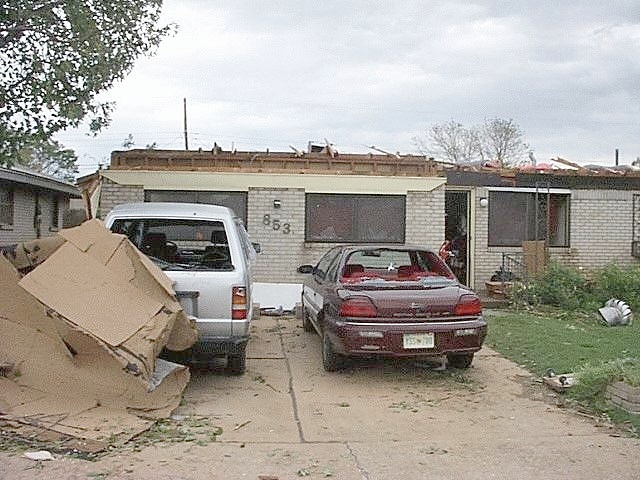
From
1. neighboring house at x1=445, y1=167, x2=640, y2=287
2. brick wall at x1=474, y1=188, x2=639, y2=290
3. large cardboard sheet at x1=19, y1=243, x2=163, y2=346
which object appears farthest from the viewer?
brick wall at x1=474, y1=188, x2=639, y2=290

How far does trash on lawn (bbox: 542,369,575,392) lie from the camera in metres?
7.58

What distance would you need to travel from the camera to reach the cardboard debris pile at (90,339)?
6.10 metres

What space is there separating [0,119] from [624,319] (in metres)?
10.4

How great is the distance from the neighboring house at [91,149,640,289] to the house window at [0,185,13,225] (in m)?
6.05

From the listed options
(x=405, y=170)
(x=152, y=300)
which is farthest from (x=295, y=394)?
(x=405, y=170)

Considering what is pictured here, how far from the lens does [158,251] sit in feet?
27.7

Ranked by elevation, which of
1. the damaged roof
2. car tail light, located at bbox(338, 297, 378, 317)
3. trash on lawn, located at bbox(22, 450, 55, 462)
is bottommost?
trash on lawn, located at bbox(22, 450, 55, 462)

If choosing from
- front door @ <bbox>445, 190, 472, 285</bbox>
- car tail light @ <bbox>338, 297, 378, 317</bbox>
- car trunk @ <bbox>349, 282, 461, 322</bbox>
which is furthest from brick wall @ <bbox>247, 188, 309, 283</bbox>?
car tail light @ <bbox>338, 297, 378, 317</bbox>

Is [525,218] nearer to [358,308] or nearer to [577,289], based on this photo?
[577,289]

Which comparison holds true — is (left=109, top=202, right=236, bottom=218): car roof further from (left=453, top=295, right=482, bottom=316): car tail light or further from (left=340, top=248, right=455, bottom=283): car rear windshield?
(left=453, top=295, right=482, bottom=316): car tail light

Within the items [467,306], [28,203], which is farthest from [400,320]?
[28,203]

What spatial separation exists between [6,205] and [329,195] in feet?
31.2

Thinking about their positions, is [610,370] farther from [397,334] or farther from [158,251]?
[158,251]

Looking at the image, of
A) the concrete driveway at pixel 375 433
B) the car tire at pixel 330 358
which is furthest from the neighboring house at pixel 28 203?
the concrete driveway at pixel 375 433
